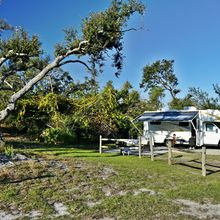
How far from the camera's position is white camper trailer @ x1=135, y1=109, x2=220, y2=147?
2356cm

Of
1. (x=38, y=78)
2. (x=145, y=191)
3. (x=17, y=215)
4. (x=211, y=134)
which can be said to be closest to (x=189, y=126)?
(x=211, y=134)

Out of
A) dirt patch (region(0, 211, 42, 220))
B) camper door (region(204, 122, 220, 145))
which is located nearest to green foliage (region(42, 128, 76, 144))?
camper door (region(204, 122, 220, 145))

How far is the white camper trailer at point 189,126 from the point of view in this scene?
23.6 m

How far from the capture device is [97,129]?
86.8ft

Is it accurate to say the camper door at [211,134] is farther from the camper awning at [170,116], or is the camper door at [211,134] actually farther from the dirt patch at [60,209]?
the dirt patch at [60,209]

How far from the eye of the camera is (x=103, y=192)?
8.95m

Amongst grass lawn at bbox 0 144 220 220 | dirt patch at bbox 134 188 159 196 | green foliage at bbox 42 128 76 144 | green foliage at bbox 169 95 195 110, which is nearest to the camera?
grass lawn at bbox 0 144 220 220

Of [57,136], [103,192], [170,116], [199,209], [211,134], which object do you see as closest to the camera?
[199,209]

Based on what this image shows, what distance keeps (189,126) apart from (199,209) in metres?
16.8

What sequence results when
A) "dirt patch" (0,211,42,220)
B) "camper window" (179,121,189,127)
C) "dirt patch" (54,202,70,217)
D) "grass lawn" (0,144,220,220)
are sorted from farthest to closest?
"camper window" (179,121,189,127) → "grass lawn" (0,144,220,220) → "dirt patch" (54,202,70,217) → "dirt patch" (0,211,42,220)

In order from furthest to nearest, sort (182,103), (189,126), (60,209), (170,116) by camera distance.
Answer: (182,103) < (170,116) < (189,126) < (60,209)

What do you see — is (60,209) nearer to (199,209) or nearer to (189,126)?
(199,209)

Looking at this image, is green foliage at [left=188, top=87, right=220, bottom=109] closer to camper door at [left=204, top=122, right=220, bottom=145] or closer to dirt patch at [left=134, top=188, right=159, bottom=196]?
camper door at [left=204, top=122, right=220, bottom=145]

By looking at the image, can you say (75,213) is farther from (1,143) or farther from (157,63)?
(157,63)
